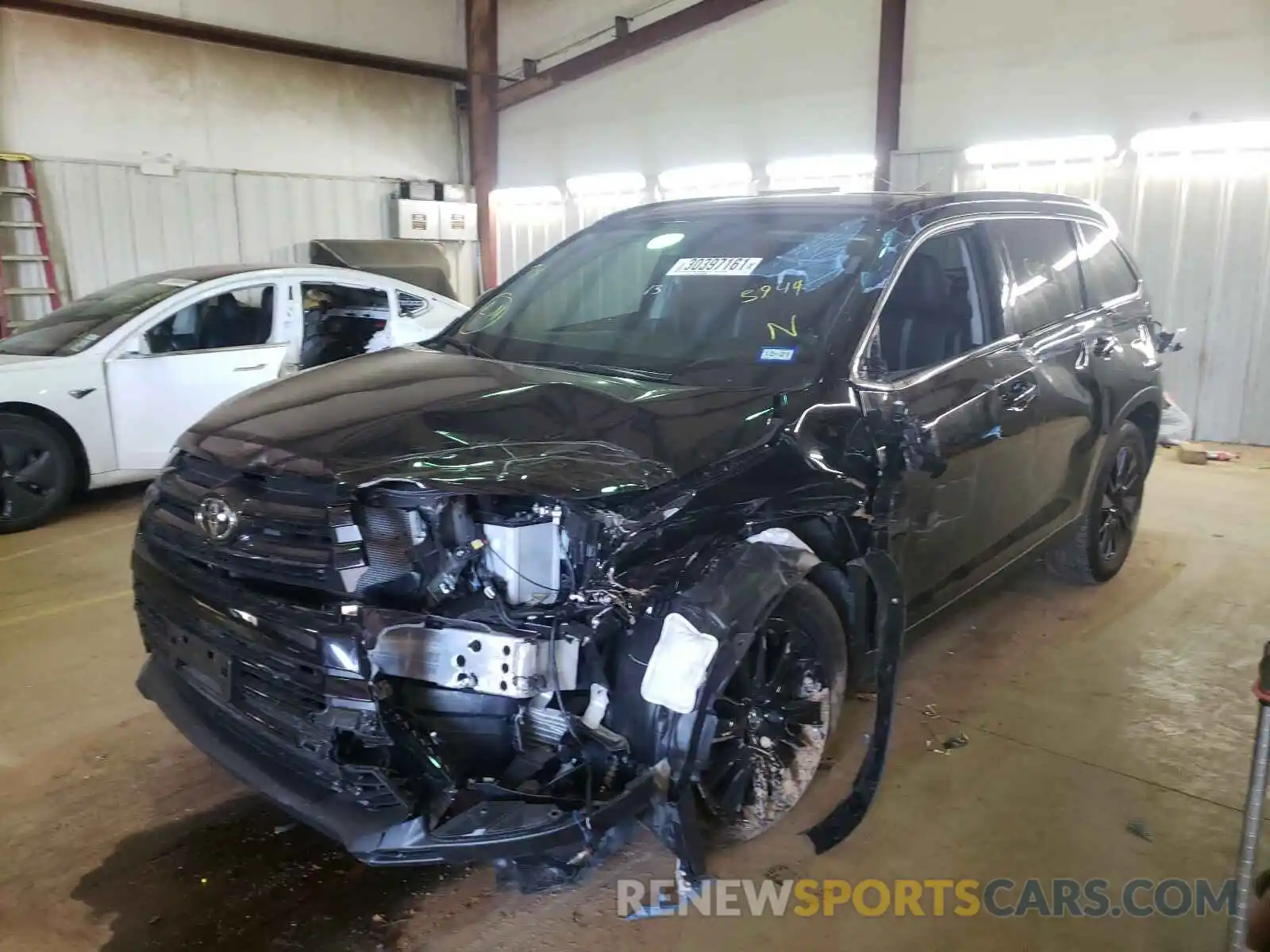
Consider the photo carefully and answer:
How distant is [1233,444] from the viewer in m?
7.68

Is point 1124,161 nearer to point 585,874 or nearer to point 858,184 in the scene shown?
point 858,184

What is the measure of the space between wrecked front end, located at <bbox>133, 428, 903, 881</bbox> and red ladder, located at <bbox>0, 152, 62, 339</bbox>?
7.45 m

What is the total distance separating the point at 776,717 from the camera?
2.46 meters

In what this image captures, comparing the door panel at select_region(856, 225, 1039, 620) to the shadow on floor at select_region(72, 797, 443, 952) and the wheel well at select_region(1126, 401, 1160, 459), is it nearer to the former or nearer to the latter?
the wheel well at select_region(1126, 401, 1160, 459)

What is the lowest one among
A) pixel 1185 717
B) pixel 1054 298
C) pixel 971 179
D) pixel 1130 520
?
pixel 1185 717

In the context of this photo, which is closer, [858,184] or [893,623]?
[893,623]

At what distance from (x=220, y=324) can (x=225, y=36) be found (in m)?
5.08

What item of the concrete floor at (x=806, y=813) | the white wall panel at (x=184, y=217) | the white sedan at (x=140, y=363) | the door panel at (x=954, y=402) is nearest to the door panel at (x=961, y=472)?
the door panel at (x=954, y=402)

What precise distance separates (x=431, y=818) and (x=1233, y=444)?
7.82 meters

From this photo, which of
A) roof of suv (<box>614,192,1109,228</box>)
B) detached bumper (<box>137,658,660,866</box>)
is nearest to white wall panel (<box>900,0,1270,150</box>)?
roof of suv (<box>614,192,1109,228</box>)

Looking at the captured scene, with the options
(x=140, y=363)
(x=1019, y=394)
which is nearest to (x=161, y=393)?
(x=140, y=363)

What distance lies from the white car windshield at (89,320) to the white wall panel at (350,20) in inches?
167

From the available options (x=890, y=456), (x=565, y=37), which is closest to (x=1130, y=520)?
(x=890, y=456)

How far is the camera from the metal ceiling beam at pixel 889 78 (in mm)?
8469
